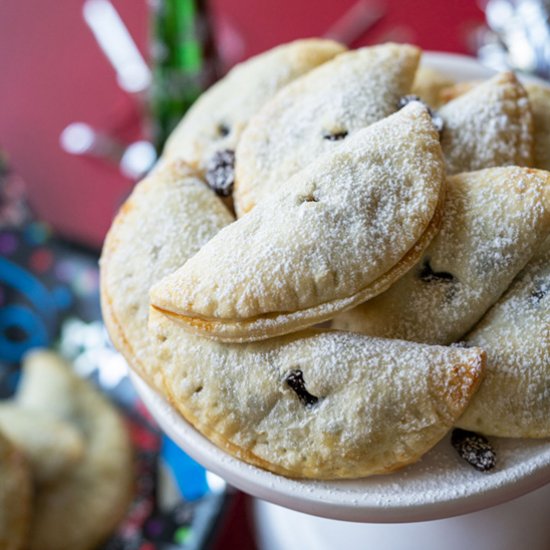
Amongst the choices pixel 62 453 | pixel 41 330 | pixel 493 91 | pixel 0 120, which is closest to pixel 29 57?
pixel 0 120

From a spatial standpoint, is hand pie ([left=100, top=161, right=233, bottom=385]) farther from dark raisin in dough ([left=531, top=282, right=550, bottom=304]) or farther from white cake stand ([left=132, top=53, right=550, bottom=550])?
dark raisin in dough ([left=531, top=282, right=550, bottom=304])

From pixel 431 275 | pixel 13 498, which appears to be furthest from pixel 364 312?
pixel 13 498

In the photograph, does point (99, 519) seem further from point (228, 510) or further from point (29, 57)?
point (29, 57)

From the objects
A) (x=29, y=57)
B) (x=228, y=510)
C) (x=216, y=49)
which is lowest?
(x=228, y=510)

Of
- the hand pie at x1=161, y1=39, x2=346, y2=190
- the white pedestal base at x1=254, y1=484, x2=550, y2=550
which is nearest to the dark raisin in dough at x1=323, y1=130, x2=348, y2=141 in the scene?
the hand pie at x1=161, y1=39, x2=346, y2=190

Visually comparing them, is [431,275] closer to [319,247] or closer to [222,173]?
[319,247]

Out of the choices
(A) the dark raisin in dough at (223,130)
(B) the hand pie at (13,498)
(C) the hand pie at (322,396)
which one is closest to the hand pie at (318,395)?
(C) the hand pie at (322,396)

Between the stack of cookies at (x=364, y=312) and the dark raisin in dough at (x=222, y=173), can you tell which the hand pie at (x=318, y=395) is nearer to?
the stack of cookies at (x=364, y=312)
